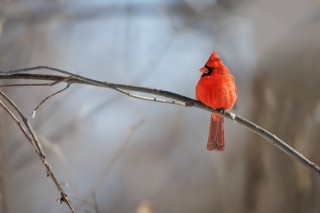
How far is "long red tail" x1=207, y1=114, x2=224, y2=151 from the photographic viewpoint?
1371mm

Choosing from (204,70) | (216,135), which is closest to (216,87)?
(204,70)

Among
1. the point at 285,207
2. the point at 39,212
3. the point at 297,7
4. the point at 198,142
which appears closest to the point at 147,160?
the point at 198,142

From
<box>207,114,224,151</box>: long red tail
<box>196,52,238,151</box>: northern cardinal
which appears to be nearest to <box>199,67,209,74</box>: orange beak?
<box>196,52,238,151</box>: northern cardinal

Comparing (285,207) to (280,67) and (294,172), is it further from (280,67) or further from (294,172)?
(280,67)

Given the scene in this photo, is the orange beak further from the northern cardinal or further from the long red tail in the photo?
the long red tail

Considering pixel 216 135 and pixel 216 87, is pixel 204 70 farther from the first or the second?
pixel 216 135

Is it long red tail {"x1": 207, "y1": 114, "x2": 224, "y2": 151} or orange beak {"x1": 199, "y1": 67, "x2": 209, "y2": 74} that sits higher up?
orange beak {"x1": 199, "y1": 67, "x2": 209, "y2": 74}

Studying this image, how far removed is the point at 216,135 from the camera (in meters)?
1.42

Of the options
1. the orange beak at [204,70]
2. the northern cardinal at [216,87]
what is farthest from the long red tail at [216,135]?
the orange beak at [204,70]

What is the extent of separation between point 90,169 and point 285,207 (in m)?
1.62

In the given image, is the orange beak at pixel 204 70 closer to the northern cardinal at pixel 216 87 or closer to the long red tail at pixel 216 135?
the northern cardinal at pixel 216 87

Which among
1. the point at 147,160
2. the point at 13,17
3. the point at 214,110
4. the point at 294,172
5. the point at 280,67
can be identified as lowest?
the point at 214,110

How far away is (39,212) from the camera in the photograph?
4082mm

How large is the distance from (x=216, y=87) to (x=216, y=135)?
19 cm
